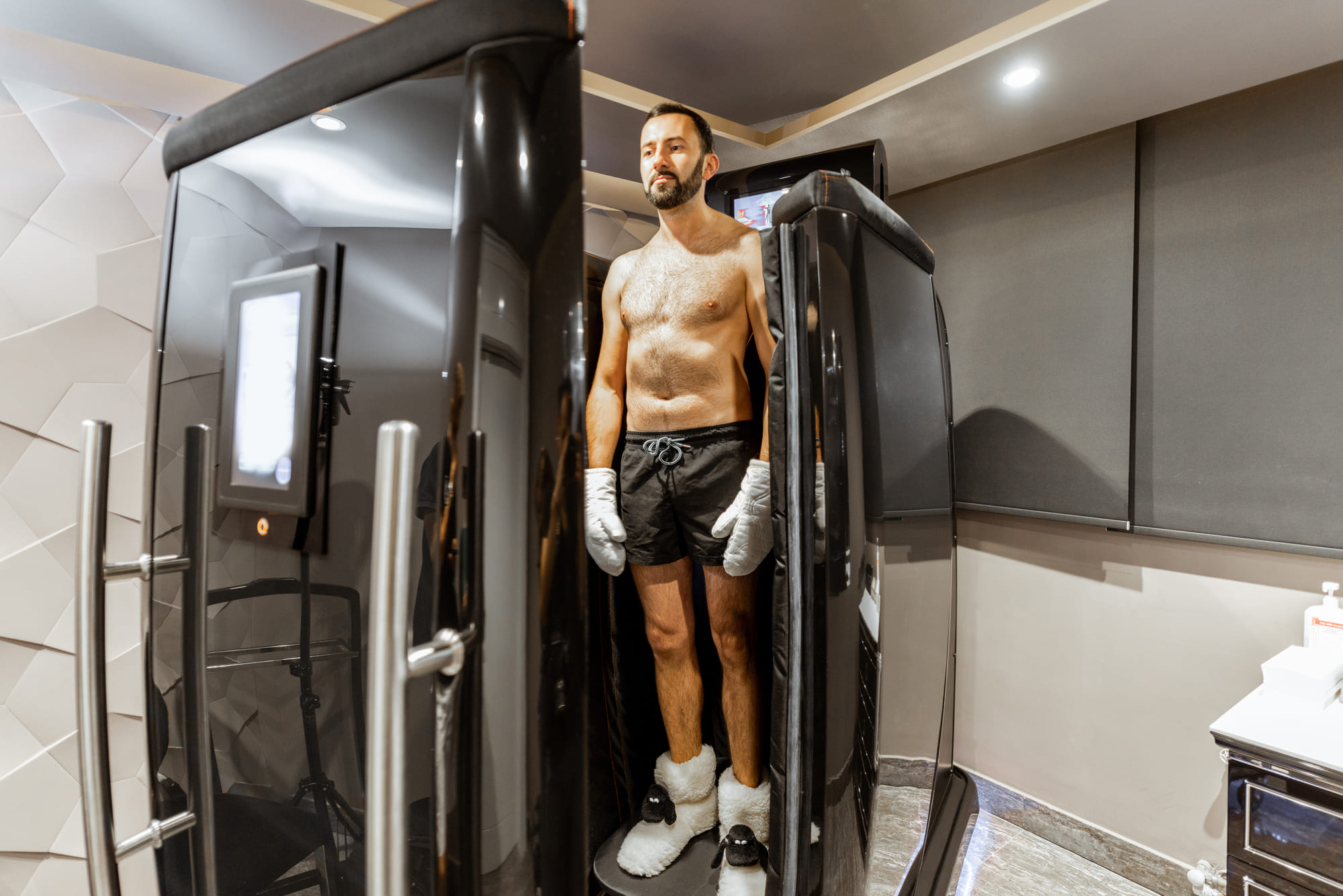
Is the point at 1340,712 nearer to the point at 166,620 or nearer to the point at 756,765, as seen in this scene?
the point at 756,765

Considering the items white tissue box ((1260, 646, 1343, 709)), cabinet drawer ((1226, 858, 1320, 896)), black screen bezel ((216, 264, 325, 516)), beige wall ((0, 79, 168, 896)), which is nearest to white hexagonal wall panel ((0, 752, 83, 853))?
beige wall ((0, 79, 168, 896))

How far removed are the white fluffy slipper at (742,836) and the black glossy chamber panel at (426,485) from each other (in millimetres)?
909

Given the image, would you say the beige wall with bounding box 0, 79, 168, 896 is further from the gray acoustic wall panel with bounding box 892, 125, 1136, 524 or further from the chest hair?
the gray acoustic wall panel with bounding box 892, 125, 1136, 524

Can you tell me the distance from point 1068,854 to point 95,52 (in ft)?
13.0

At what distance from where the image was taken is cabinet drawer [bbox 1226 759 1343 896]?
1298 mm

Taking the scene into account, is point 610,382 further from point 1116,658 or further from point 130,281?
point 1116,658

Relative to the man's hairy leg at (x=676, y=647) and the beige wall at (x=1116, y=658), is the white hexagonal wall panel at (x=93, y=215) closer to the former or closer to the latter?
A: the man's hairy leg at (x=676, y=647)

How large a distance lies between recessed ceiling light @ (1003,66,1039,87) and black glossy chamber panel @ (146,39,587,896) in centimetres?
171

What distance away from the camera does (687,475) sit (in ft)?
4.67

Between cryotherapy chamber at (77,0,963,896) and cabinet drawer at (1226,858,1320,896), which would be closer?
cryotherapy chamber at (77,0,963,896)

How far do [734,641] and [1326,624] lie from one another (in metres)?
1.67

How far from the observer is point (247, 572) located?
0.71 metres

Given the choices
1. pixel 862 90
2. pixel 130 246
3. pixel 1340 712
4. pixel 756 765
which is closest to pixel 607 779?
pixel 756 765

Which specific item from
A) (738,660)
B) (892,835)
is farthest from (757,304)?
(892,835)
